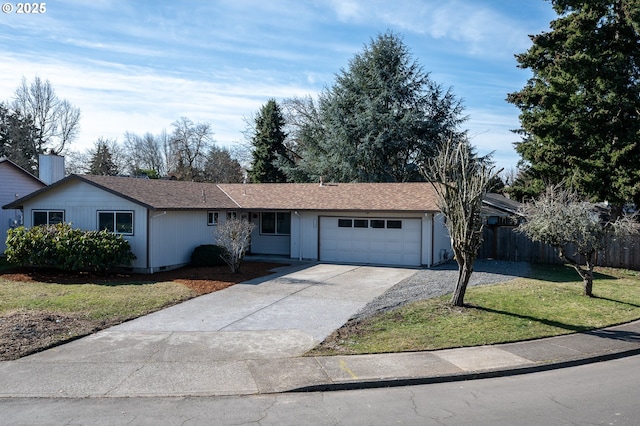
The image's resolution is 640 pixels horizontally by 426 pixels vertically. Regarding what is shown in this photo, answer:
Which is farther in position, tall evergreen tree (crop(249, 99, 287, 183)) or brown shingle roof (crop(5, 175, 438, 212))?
tall evergreen tree (crop(249, 99, 287, 183))

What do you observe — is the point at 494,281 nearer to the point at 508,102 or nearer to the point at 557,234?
the point at 557,234

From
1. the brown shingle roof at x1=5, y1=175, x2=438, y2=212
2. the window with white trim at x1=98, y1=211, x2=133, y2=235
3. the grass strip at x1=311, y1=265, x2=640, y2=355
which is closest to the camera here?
the grass strip at x1=311, y1=265, x2=640, y2=355

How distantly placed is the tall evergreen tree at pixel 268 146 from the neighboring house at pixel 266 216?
56.9 ft

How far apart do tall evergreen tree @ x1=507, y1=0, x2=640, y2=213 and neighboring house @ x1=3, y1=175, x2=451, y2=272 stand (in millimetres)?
6719

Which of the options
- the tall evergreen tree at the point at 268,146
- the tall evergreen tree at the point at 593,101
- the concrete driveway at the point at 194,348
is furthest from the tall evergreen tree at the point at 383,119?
the concrete driveway at the point at 194,348

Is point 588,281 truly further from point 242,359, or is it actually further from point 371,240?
point 242,359

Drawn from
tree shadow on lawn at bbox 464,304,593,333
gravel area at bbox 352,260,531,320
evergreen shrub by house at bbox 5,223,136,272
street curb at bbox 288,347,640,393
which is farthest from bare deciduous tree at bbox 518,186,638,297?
evergreen shrub by house at bbox 5,223,136,272

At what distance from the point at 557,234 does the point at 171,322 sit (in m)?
10.5

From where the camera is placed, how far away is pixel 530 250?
2220cm

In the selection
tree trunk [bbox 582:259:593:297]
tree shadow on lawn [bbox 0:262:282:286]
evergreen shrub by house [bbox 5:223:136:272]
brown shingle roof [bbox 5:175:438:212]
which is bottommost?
tree shadow on lawn [bbox 0:262:282:286]

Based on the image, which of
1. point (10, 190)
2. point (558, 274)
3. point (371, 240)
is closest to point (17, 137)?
point (10, 190)

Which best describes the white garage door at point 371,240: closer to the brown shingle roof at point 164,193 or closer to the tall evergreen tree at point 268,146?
the brown shingle roof at point 164,193

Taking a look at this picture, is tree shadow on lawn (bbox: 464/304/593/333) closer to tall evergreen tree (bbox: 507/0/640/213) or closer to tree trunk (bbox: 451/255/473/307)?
tree trunk (bbox: 451/255/473/307)

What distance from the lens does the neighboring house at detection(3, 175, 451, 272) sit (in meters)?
18.4
